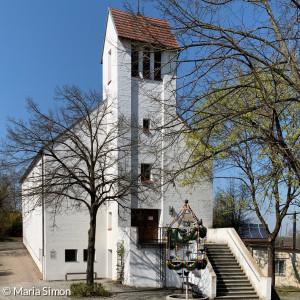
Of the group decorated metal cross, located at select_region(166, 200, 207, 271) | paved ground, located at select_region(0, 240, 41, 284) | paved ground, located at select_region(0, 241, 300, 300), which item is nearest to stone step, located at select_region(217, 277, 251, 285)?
decorated metal cross, located at select_region(166, 200, 207, 271)

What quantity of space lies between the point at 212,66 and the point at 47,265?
53.5 feet

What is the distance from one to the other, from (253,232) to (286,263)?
3816mm

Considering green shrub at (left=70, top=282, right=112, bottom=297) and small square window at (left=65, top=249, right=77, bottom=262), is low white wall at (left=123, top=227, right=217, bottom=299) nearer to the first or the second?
green shrub at (left=70, top=282, right=112, bottom=297)

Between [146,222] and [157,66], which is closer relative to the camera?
[157,66]

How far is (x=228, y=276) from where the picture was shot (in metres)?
19.0

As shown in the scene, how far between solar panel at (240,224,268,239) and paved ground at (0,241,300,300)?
6.13m

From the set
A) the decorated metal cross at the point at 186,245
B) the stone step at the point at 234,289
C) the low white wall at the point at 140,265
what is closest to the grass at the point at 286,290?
the stone step at the point at 234,289

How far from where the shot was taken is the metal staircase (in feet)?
59.0

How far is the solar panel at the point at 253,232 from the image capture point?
27.6 m

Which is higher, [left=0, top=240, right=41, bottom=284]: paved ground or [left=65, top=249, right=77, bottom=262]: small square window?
[left=65, top=249, right=77, bottom=262]: small square window

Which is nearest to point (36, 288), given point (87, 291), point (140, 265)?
point (87, 291)

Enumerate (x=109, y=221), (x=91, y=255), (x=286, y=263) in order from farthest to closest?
(x=286, y=263) < (x=109, y=221) < (x=91, y=255)

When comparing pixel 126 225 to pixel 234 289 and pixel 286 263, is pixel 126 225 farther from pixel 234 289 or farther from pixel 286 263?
pixel 286 263

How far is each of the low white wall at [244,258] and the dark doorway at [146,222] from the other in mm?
3083
